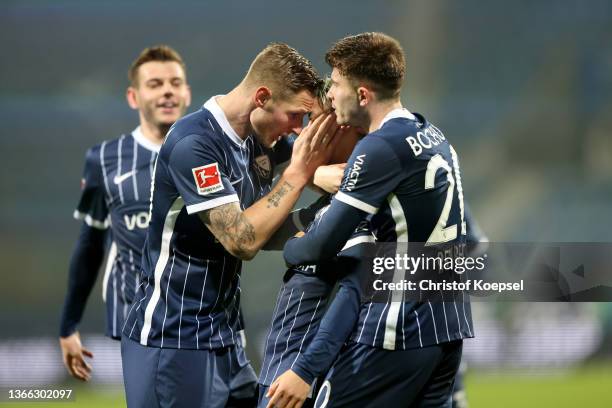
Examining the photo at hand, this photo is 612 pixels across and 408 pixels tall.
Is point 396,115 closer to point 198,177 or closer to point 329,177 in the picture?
point 329,177

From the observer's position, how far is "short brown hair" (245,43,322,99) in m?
3.31

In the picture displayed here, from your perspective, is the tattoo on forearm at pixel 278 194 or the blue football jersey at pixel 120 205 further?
the blue football jersey at pixel 120 205

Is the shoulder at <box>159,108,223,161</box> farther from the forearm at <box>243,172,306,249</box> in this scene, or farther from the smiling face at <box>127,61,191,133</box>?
the smiling face at <box>127,61,191,133</box>

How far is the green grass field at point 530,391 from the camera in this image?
21.2ft

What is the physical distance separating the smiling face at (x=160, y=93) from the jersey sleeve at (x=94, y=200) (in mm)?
392

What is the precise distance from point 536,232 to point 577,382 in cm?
128

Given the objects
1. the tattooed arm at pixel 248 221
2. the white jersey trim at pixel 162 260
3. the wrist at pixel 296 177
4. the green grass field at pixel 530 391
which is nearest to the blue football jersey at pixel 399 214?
the tattooed arm at pixel 248 221

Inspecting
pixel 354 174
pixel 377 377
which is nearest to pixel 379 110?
pixel 354 174

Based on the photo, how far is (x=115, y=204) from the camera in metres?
4.78

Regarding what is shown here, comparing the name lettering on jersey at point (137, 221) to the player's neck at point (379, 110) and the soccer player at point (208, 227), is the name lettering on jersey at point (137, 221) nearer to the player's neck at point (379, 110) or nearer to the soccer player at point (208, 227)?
the soccer player at point (208, 227)

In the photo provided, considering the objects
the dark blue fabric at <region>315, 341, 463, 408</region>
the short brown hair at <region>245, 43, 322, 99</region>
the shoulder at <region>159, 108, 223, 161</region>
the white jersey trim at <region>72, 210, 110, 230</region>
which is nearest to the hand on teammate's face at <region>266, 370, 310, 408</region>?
the dark blue fabric at <region>315, 341, 463, 408</region>

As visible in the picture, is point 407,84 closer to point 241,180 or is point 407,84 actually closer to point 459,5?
point 459,5

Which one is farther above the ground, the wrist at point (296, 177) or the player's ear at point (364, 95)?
the player's ear at point (364, 95)

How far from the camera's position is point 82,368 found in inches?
194
